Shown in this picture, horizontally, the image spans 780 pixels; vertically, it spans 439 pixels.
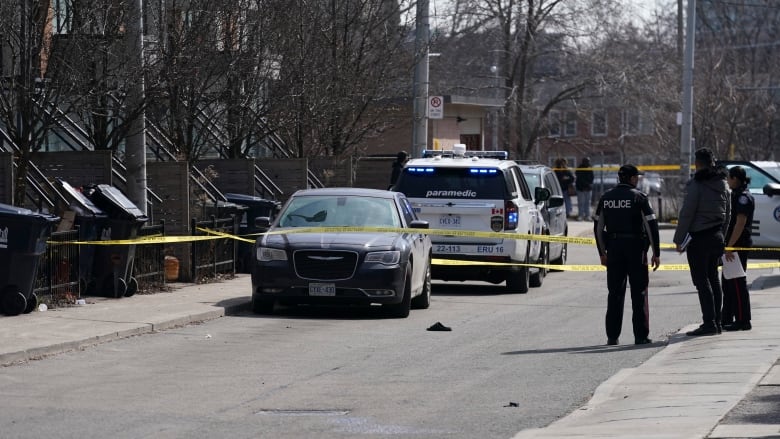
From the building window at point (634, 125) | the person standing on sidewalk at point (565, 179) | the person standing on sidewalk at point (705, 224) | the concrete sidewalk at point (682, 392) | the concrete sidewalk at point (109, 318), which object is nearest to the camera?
the concrete sidewalk at point (682, 392)

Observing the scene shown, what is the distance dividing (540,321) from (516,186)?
14.1 feet

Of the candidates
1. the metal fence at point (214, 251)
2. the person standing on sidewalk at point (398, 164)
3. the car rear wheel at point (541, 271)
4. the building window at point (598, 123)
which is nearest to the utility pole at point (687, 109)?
the person standing on sidewalk at point (398, 164)

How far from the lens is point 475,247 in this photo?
1878 centimetres

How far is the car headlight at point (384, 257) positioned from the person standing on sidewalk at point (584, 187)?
77.8 ft

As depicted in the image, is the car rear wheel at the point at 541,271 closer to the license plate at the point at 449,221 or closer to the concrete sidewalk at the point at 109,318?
the license plate at the point at 449,221

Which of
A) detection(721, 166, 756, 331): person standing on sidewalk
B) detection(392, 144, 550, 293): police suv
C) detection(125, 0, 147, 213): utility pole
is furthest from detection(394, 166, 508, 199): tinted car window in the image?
detection(721, 166, 756, 331): person standing on sidewalk

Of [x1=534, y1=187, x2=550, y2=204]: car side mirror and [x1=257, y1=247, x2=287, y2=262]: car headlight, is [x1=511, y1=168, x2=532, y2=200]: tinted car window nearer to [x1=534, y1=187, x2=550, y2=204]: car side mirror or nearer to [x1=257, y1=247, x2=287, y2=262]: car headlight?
[x1=534, y1=187, x2=550, y2=204]: car side mirror

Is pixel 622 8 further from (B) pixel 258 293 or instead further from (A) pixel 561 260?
(B) pixel 258 293

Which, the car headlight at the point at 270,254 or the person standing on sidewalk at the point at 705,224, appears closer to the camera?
the person standing on sidewalk at the point at 705,224

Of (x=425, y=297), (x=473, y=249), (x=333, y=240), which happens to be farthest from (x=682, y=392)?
(x=473, y=249)

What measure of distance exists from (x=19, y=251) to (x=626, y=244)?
6499 millimetres

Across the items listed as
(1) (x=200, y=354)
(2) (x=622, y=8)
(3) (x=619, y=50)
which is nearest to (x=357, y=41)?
(1) (x=200, y=354)

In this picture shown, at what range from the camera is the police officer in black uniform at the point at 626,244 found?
13.0m

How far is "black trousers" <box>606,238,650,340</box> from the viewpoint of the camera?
42.8ft
